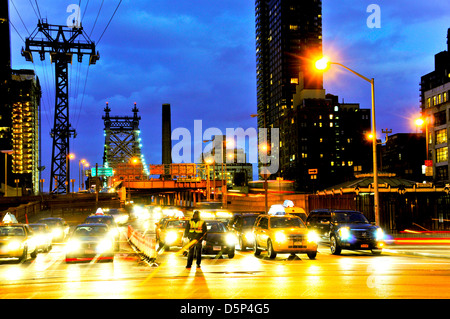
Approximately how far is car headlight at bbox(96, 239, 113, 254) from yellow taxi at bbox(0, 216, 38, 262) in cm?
358

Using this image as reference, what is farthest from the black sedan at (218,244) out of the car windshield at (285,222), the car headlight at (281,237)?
the car headlight at (281,237)

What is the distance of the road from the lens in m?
11.8


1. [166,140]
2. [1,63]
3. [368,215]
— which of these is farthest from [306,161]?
[368,215]

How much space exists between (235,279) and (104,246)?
7.83m

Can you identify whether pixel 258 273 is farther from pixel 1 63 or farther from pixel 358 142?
pixel 1 63

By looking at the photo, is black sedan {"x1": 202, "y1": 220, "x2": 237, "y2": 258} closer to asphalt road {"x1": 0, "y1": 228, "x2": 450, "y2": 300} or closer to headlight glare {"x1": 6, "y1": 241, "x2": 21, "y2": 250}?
asphalt road {"x1": 0, "y1": 228, "x2": 450, "y2": 300}

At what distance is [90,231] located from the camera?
22.4m

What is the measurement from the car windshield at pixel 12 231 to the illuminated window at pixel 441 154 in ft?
260

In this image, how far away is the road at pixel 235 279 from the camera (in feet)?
38.8

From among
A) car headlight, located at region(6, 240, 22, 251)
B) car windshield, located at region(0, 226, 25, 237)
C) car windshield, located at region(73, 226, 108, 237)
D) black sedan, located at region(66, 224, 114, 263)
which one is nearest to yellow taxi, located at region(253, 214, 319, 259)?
black sedan, located at region(66, 224, 114, 263)

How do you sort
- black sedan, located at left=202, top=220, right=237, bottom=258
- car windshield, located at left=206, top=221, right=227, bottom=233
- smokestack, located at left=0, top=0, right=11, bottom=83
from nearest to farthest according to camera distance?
black sedan, located at left=202, top=220, right=237, bottom=258
car windshield, located at left=206, top=221, right=227, bottom=233
smokestack, located at left=0, top=0, right=11, bottom=83

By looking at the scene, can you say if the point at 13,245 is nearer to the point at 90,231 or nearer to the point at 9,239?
the point at 9,239
